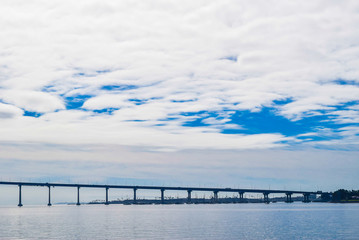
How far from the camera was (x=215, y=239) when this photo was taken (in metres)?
69.9

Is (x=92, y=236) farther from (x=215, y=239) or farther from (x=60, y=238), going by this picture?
(x=215, y=239)

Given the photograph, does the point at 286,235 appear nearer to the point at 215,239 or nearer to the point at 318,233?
the point at 318,233

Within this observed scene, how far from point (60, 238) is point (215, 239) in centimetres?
2347

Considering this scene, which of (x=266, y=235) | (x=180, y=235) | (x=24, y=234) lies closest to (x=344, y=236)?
(x=266, y=235)

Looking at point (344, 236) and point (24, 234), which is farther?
point (24, 234)

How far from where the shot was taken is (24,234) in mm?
79000

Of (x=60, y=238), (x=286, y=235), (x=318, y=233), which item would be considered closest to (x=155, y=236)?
(x=60, y=238)

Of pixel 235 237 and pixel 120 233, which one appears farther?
pixel 120 233

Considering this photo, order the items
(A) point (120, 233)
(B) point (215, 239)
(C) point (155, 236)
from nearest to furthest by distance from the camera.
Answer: (B) point (215, 239)
(C) point (155, 236)
(A) point (120, 233)

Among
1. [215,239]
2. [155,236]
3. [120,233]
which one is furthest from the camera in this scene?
[120,233]

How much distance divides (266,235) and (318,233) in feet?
30.7

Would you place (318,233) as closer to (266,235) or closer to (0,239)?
(266,235)

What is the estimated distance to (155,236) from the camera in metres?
74.5

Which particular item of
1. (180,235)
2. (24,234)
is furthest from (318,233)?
(24,234)
